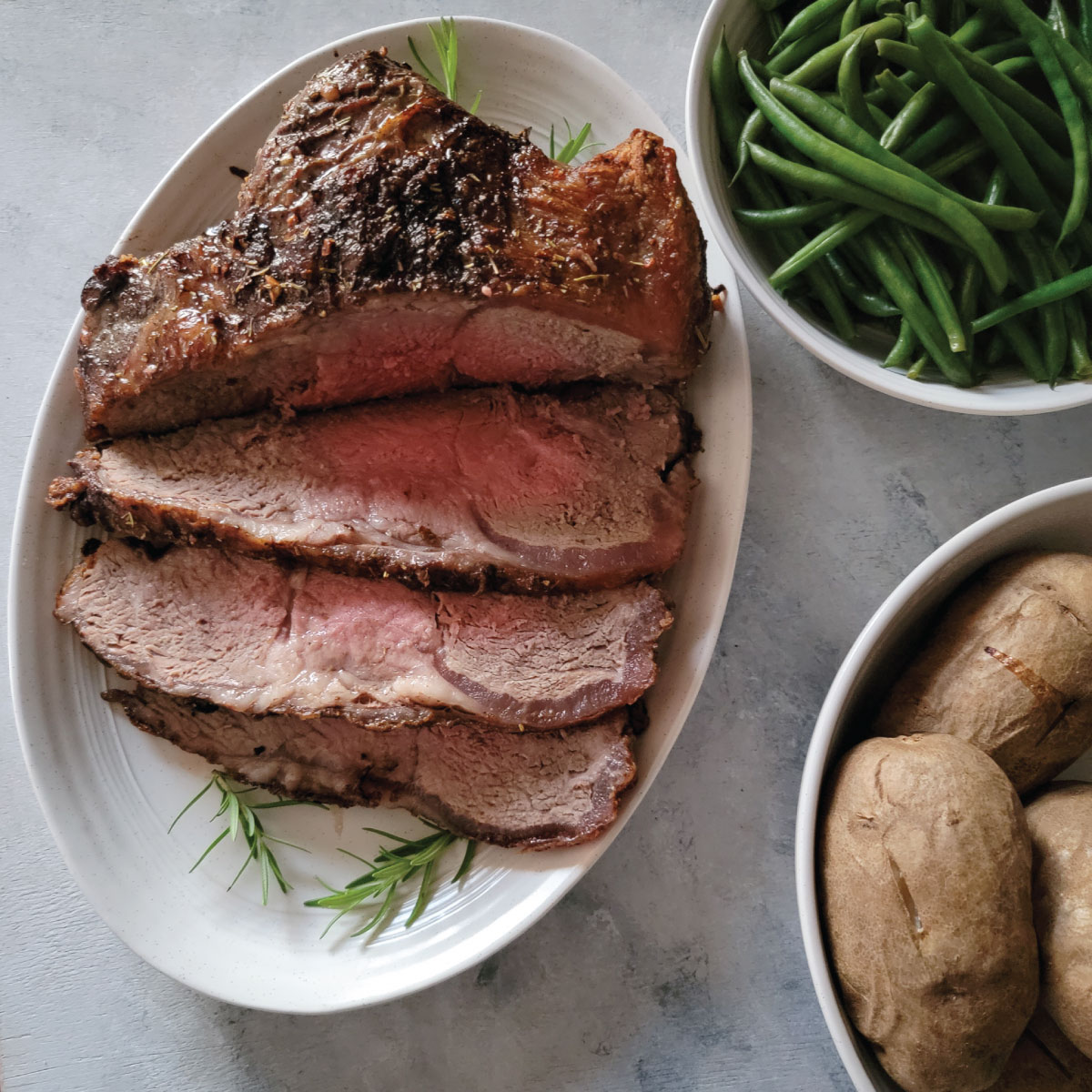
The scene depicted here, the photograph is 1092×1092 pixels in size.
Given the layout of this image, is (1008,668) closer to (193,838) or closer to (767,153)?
(767,153)

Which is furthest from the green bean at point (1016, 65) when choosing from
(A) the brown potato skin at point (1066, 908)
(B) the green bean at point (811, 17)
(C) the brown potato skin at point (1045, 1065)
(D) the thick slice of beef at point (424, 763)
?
(C) the brown potato skin at point (1045, 1065)

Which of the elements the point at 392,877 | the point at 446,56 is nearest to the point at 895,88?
the point at 446,56

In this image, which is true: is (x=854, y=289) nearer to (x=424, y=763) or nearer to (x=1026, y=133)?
(x=1026, y=133)

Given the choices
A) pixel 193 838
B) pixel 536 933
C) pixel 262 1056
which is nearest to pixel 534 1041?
pixel 536 933

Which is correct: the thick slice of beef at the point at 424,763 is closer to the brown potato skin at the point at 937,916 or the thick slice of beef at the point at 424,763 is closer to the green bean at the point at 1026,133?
the brown potato skin at the point at 937,916

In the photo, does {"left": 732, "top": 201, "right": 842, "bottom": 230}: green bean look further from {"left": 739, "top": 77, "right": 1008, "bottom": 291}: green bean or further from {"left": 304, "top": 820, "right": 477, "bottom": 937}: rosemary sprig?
{"left": 304, "top": 820, "right": 477, "bottom": 937}: rosemary sprig

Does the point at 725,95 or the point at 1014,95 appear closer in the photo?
the point at 1014,95
